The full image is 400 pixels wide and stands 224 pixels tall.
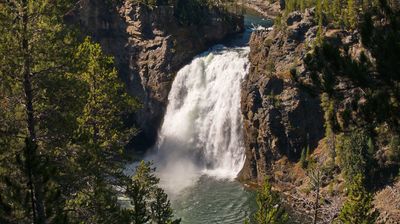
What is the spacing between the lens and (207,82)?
254 feet

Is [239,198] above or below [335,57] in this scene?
below

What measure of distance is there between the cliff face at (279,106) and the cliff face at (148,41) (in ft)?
53.4

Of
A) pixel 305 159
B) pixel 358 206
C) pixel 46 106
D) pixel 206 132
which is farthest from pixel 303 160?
pixel 46 106

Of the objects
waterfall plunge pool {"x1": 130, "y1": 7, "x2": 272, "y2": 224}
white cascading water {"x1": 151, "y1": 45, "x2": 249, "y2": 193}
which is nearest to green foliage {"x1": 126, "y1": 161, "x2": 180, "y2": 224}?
waterfall plunge pool {"x1": 130, "y1": 7, "x2": 272, "y2": 224}

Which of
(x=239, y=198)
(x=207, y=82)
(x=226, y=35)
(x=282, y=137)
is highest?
(x=226, y=35)

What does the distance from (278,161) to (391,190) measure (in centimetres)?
1535

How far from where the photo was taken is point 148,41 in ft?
278

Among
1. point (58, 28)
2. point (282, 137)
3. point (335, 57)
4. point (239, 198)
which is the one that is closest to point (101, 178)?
point (58, 28)

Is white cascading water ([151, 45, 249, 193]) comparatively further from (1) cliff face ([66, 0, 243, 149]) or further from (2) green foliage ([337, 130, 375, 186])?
(2) green foliage ([337, 130, 375, 186])

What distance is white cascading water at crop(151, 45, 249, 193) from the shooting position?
71.8 meters

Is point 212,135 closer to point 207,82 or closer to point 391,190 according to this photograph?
point 207,82

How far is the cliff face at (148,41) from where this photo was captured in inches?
3223

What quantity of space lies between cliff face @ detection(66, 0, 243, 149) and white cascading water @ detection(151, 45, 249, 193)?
2.15 metres

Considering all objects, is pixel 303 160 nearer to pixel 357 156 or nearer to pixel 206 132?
pixel 357 156
